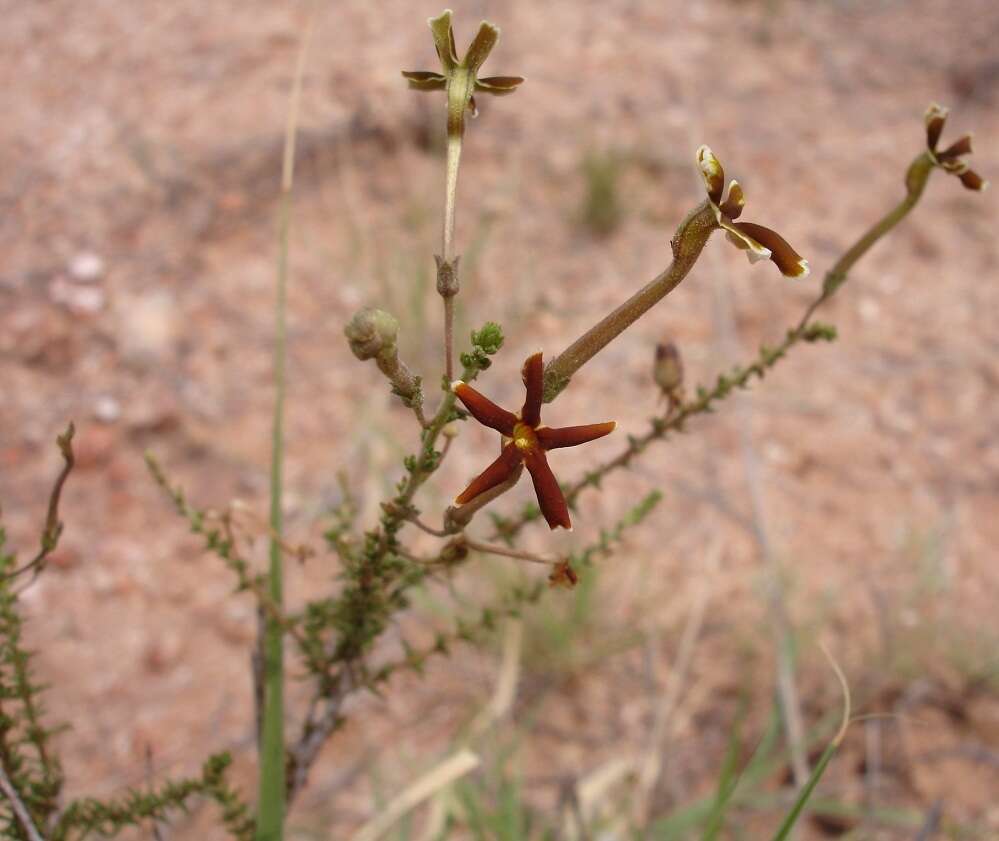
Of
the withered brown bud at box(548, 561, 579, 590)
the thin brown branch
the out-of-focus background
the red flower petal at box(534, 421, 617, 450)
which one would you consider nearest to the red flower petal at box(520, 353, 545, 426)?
the red flower petal at box(534, 421, 617, 450)

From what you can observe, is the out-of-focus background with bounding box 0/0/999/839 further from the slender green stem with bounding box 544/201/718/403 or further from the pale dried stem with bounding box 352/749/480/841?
the slender green stem with bounding box 544/201/718/403

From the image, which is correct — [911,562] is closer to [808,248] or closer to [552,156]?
[808,248]

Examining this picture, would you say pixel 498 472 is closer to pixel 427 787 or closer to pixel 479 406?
pixel 479 406

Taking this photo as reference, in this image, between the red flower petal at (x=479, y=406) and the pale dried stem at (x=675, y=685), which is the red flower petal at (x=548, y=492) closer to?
the red flower petal at (x=479, y=406)

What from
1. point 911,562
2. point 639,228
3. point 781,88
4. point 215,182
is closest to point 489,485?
point 911,562

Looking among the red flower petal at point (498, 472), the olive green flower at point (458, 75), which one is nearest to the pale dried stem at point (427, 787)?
the red flower petal at point (498, 472)

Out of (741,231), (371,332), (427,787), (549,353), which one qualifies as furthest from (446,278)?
(549,353)
